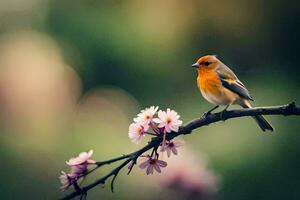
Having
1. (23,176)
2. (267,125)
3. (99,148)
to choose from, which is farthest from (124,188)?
(267,125)

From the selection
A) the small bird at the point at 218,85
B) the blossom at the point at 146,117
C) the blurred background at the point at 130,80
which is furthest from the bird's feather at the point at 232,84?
the blurred background at the point at 130,80

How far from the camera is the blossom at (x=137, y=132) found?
1.04m

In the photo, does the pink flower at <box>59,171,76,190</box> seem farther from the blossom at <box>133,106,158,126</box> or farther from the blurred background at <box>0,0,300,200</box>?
the blurred background at <box>0,0,300,200</box>

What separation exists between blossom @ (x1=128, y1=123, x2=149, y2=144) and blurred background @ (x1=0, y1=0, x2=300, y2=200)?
303cm

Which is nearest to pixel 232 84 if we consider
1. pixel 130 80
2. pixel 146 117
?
pixel 146 117

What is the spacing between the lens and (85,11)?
5.64m

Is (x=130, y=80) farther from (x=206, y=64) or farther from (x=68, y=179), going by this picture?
(x=68, y=179)

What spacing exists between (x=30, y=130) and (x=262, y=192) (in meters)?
1.28

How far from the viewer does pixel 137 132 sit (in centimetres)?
104

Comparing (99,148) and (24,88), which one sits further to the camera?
(24,88)

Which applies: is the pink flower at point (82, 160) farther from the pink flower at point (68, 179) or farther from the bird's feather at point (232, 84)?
the bird's feather at point (232, 84)

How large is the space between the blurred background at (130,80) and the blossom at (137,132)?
3.03 meters

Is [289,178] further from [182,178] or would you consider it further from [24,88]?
[182,178]

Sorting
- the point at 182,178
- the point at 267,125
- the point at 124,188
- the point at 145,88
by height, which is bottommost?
the point at 267,125
